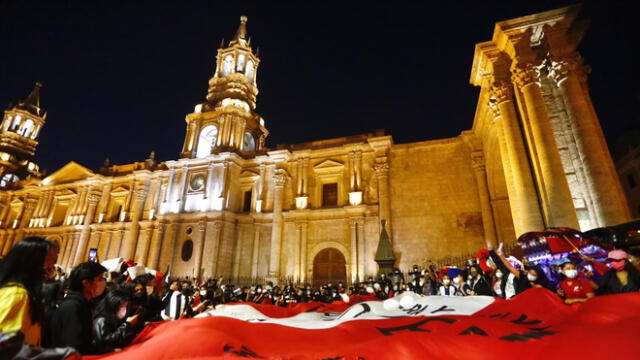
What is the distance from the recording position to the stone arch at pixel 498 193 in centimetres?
1744

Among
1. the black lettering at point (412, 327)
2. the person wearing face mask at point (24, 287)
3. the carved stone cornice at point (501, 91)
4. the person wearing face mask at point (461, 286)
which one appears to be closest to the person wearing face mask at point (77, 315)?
the person wearing face mask at point (24, 287)

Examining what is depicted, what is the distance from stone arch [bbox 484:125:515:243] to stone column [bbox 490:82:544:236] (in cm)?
531

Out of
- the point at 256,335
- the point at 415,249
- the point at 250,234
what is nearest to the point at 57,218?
the point at 250,234

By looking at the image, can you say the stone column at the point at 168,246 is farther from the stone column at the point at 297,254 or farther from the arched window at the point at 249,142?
the stone column at the point at 297,254

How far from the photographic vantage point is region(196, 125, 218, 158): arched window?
1046 inches

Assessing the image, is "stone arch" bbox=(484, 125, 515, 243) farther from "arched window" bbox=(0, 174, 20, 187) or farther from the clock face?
"arched window" bbox=(0, 174, 20, 187)

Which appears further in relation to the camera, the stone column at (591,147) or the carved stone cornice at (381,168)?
the carved stone cornice at (381,168)

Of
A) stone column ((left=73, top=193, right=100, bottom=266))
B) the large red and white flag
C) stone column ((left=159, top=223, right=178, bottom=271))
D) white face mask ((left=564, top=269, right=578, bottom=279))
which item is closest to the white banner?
the large red and white flag

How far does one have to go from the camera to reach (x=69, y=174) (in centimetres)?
3156

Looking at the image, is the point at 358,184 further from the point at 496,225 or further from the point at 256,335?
the point at 256,335

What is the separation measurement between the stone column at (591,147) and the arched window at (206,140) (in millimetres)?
23907

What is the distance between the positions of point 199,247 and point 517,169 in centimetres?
2028

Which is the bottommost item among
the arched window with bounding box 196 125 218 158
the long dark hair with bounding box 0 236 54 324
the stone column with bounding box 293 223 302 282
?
the long dark hair with bounding box 0 236 54 324

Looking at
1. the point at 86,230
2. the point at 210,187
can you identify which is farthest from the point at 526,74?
the point at 86,230
